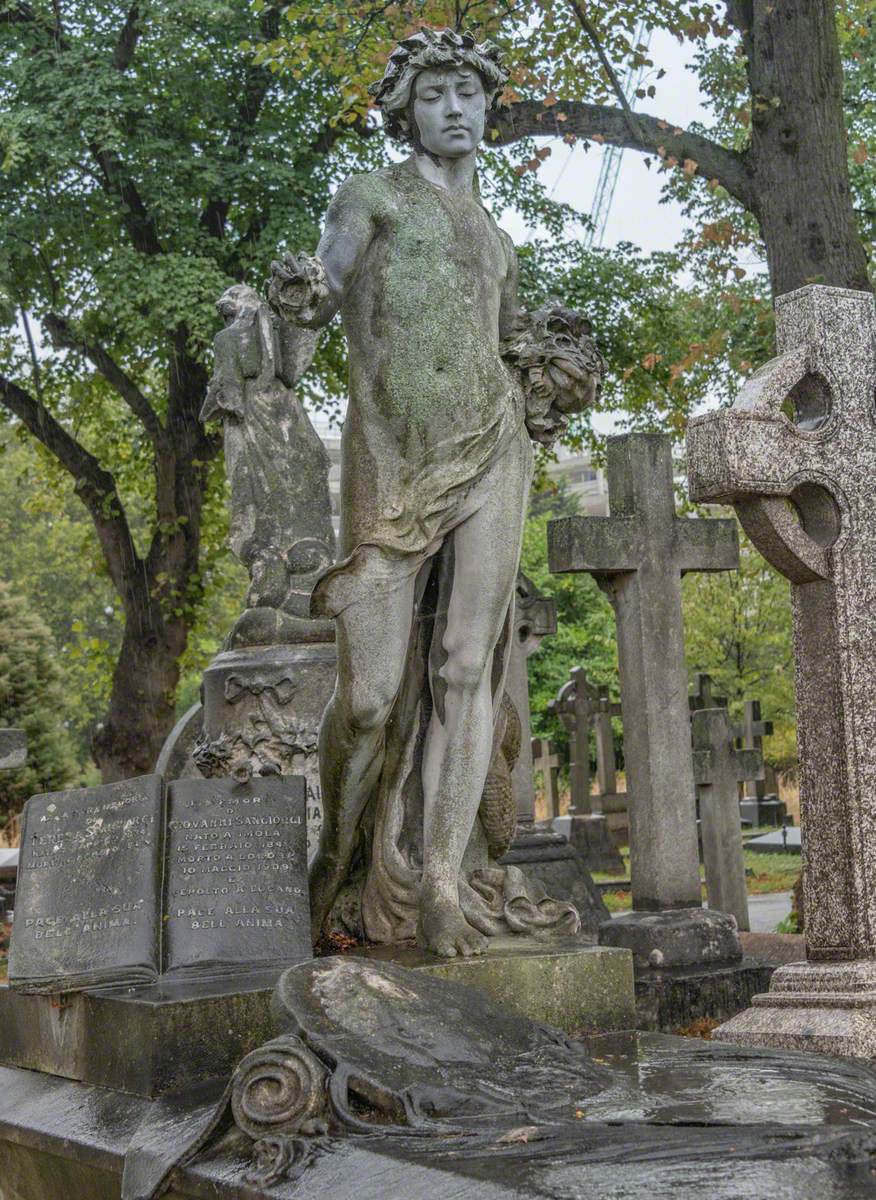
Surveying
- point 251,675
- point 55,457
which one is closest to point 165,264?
point 55,457

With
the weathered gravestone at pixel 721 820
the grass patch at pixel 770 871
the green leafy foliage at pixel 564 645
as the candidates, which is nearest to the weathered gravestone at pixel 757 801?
the grass patch at pixel 770 871

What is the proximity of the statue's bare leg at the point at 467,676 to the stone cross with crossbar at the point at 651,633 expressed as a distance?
3.89 m

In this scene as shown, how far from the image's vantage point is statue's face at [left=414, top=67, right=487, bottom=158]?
5.14 metres

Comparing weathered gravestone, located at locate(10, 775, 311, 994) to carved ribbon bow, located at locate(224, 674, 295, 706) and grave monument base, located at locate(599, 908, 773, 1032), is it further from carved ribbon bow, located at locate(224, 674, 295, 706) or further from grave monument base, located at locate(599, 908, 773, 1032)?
grave monument base, located at locate(599, 908, 773, 1032)

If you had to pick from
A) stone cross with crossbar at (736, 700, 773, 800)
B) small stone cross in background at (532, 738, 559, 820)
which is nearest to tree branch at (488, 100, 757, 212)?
stone cross with crossbar at (736, 700, 773, 800)

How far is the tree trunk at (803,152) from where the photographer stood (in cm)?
1067

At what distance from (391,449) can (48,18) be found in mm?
16588

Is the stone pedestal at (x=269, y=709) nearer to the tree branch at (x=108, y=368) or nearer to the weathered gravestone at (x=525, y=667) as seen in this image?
the weathered gravestone at (x=525, y=667)

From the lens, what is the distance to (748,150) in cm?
1298

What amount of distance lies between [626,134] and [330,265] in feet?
30.0

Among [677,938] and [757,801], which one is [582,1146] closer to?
[677,938]

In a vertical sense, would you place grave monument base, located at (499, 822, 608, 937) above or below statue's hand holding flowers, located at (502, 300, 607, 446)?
below

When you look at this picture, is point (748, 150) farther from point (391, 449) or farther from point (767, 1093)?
point (767, 1093)

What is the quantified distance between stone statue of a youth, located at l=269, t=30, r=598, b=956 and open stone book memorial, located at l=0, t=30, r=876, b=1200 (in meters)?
0.01
